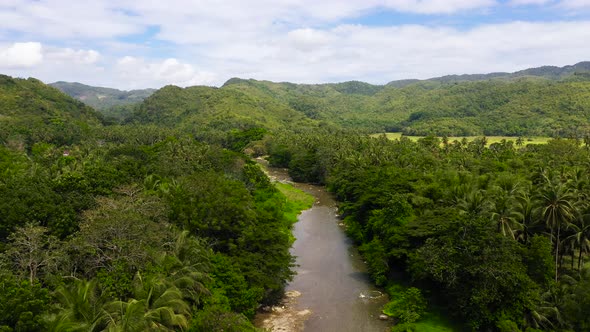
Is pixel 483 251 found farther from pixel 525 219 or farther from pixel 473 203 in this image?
pixel 473 203

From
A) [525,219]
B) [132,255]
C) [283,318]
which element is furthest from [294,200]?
[132,255]

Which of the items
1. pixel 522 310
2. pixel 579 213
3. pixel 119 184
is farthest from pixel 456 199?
pixel 119 184

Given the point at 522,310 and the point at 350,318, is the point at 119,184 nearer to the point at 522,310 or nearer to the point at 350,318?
the point at 350,318

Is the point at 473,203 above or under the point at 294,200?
above

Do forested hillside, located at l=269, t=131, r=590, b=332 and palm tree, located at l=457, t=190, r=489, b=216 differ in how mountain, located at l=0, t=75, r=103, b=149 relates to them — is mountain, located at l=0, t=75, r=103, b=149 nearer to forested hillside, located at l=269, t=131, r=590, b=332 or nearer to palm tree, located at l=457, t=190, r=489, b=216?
forested hillside, located at l=269, t=131, r=590, b=332

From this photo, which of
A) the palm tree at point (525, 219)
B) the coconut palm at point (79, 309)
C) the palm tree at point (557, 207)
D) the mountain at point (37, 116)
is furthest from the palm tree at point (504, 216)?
the mountain at point (37, 116)
